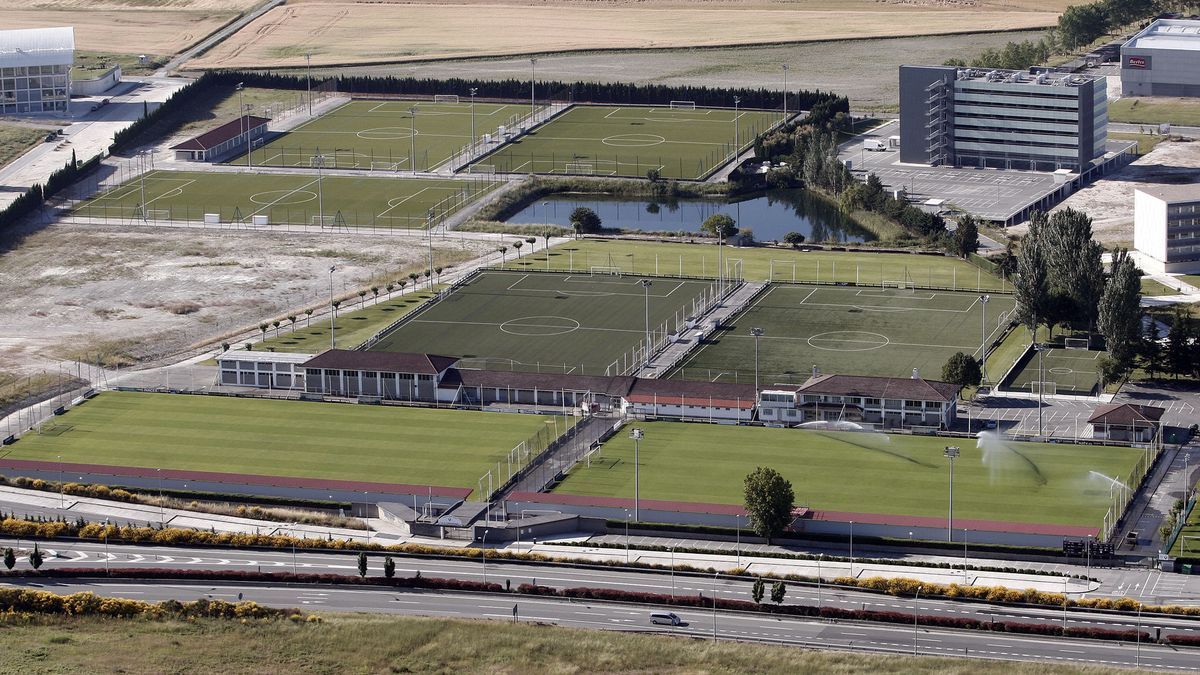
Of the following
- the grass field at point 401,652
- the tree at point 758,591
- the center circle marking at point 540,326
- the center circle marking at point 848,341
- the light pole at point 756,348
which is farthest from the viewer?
the center circle marking at point 540,326

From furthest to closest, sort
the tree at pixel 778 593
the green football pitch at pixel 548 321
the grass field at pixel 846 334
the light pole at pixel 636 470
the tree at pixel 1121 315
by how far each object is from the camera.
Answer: the green football pitch at pixel 548 321, the grass field at pixel 846 334, the tree at pixel 1121 315, the light pole at pixel 636 470, the tree at pixel 778 593

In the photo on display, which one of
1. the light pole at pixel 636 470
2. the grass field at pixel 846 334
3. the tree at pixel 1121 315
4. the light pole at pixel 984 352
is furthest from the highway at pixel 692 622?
the tree at pixel 1121 315

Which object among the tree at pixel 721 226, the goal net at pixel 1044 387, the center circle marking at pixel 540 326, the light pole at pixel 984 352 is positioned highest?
the tree at pixel 721 226

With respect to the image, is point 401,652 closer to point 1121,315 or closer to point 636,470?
point 636,470

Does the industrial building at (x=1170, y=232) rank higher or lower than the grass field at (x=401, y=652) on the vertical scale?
higher

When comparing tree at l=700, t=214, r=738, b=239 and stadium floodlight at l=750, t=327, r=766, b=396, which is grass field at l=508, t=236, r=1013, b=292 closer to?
tree at l=700, t=214, r=738, b=239

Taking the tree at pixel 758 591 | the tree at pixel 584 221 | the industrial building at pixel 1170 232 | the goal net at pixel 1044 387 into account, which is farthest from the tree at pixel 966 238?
the tree at pixel 758 591

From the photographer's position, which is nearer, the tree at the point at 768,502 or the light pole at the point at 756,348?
the tree at the point at 768,502

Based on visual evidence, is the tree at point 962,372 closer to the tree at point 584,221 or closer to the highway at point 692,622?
the highway at point 692,622
